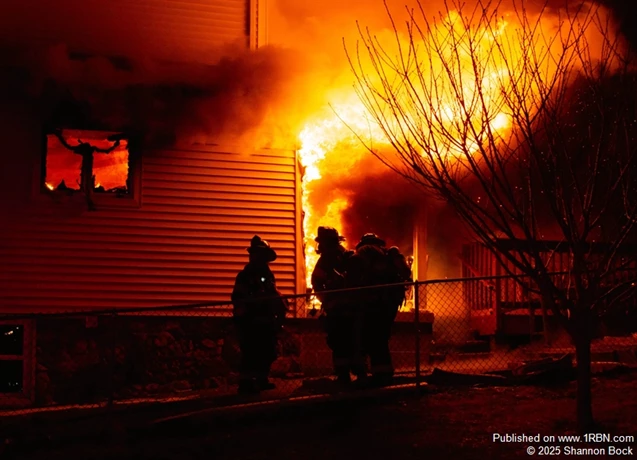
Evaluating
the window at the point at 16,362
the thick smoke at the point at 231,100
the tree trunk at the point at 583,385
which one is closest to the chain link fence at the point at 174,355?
the window at the point at 16,362

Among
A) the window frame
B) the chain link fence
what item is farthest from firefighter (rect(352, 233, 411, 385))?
the window frame

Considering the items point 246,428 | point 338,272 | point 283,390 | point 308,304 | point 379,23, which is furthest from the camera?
point 379,23

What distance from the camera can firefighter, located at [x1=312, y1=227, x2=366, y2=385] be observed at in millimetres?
9477

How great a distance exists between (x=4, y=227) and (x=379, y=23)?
25.2 ft

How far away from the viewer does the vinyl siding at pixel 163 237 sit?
1129 centimetres

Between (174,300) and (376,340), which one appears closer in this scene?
(376,340)

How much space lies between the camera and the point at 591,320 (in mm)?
7438

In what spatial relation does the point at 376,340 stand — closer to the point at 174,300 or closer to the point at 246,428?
the point at 246,428

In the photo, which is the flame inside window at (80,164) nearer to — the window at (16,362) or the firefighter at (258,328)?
the window at (16,362)

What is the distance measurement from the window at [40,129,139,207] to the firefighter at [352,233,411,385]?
12.1 feet

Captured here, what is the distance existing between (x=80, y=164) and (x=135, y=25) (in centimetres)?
271

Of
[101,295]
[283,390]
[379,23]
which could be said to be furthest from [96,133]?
[379,23]

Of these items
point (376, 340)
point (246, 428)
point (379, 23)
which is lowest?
point (246, 428)

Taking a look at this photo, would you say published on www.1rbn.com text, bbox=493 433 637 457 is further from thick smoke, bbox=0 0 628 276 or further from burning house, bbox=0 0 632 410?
thick smoke, bbox=0 0 628 276
